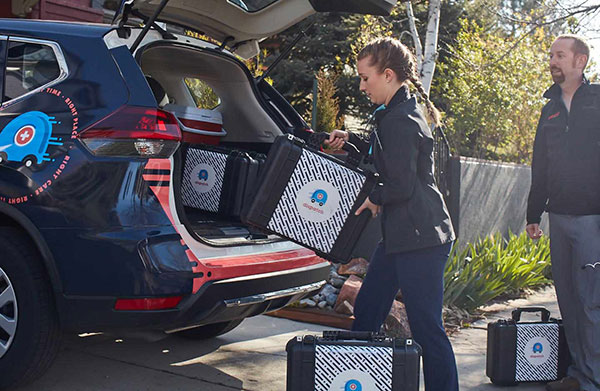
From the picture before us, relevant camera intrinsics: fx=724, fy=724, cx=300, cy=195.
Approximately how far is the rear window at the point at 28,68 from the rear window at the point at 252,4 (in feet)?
4.15

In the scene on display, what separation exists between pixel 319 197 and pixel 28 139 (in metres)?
1.37

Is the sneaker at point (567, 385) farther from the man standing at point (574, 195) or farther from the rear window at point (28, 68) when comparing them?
the rear window at point (28, 68)

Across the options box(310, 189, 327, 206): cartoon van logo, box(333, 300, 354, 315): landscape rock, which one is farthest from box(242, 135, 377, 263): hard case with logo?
box(333, 300, 354, 315): landscape rock

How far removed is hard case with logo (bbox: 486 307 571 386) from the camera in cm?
413

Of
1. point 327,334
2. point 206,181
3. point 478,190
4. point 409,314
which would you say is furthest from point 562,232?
point 478,190

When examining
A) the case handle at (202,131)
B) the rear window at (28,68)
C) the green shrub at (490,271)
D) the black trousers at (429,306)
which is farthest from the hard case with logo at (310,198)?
the green shrub at (490,271)

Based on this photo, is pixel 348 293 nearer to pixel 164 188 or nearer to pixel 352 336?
pixel 352 336

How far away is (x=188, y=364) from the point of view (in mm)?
4297

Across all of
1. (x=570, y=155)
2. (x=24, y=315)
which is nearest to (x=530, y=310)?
(x=570, y=155)

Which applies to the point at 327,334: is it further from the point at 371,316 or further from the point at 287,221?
the point at 287,221

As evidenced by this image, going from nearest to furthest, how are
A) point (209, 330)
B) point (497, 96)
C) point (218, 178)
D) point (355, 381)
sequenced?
point (355, 381)
point (218, 178)
point (209, 330)
point (497, 96)

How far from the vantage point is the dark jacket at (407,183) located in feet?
10.2

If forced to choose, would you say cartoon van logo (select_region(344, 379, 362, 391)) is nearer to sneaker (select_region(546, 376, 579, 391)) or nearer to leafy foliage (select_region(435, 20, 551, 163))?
sneaker (select_region(546, 376, 579, 391))

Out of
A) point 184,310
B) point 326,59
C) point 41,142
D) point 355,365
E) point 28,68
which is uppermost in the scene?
point 326,59
